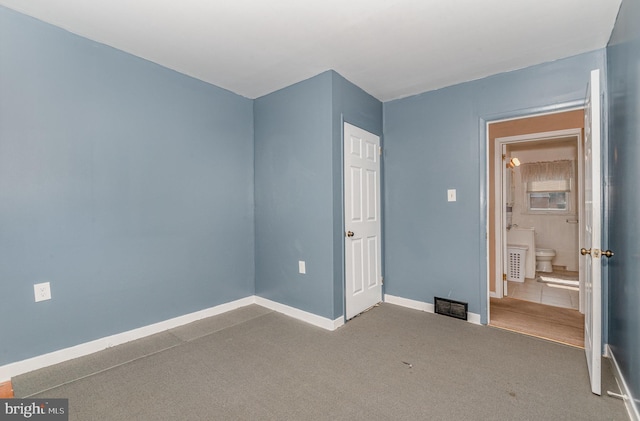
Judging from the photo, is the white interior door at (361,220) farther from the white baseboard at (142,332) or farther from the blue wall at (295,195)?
the white baseboard at (142,332)

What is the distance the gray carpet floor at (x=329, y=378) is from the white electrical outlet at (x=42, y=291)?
1.65 ft

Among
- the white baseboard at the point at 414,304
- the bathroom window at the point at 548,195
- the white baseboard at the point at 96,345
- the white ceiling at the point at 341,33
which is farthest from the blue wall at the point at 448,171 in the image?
the bathroom window at the point at 548,195

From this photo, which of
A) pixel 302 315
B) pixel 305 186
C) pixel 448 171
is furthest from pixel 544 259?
→ pixel 305 186

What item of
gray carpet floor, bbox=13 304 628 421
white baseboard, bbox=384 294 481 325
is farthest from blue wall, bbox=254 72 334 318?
white baseboard, bbox=384 294 481 325

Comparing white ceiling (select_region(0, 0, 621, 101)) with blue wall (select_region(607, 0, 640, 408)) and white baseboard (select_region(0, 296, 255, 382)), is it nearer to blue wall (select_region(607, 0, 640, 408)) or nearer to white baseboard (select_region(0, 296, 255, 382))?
blue wall (select_region(607, 0, 640, 408))

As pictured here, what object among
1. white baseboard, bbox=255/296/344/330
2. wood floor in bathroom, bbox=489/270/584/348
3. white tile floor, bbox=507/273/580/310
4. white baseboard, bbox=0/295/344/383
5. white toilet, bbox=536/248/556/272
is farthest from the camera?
white toilet, bbox=536/248/556/272

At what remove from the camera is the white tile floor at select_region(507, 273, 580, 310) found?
A: 3428mm

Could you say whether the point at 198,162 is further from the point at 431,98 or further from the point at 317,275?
the point at 431,98

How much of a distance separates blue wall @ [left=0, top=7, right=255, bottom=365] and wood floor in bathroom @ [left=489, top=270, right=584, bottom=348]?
2.95 metres

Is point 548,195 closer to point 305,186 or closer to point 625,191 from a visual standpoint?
point 625,191

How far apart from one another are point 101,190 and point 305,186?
172cm

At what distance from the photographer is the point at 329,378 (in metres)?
1.97

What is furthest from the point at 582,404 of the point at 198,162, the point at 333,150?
the point at 198,162

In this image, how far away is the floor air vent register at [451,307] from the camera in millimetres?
2945
